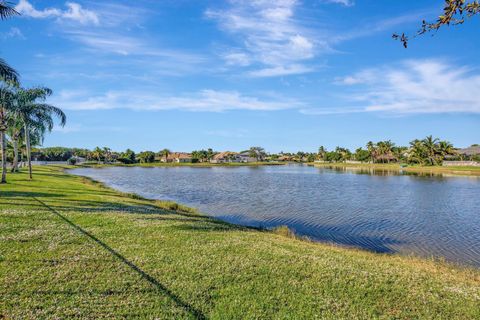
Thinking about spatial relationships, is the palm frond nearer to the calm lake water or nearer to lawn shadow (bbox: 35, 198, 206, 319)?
lawn shadow (bbox: 35, 198, 206, 319)

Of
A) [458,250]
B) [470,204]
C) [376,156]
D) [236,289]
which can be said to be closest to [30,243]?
[236,289]

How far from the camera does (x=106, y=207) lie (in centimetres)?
2094

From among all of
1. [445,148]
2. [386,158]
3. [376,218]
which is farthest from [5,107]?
[386,158]

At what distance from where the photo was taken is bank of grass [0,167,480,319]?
763 cm

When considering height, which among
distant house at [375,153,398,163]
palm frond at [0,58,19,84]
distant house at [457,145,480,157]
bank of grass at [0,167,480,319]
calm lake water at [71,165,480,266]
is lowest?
calm lake water at [71,165,480,266]

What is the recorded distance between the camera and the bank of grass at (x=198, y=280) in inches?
301

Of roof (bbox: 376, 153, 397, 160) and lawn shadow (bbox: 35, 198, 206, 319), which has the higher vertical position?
roof (bbox: 376, 153, 397, 160)

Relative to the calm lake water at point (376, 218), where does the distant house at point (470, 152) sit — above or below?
above

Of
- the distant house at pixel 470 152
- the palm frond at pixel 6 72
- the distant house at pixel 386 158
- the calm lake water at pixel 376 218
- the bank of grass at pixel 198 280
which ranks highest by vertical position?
the palm frond at pixel 6 72

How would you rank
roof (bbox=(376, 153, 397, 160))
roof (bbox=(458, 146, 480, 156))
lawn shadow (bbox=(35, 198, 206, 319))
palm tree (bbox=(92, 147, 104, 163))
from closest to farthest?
lawn shadow (bbox=(35, 198, 206, 319)) → roof (bbox=(458, 146, 480, 156)) → roof (bbox=(376, 153, 397, 160)) → palm tree (bbox=(92, 147, 104, 163))

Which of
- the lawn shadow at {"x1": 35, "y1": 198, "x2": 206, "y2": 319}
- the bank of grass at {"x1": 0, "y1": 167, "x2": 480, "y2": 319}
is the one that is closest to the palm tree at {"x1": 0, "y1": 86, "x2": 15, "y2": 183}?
the bank of grass at {"x1": 0, "y1": 167, "x2": 480, "y2": 319}

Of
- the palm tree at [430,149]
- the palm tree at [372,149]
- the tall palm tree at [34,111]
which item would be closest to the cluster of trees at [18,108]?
the tall palm tree at [34,111]

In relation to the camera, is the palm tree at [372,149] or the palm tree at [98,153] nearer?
the palm tree at [372,149]

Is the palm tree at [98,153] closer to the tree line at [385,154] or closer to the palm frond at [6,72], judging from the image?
the tree line at [385,154]
